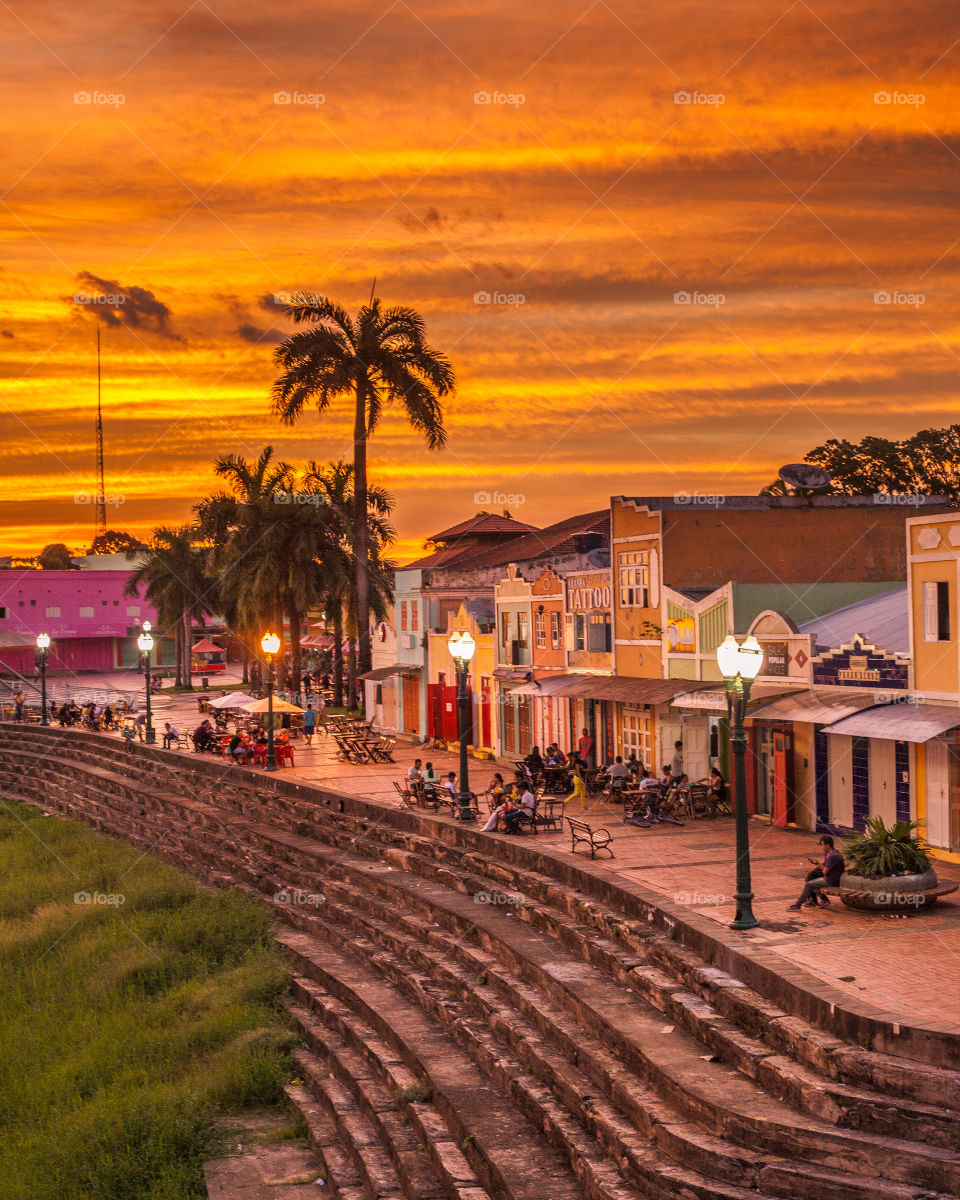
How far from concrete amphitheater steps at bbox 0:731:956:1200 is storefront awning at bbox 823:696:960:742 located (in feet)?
18.8

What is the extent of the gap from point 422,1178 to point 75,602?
88440 mm

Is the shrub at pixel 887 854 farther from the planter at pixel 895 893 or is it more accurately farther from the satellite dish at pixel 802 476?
the satellite dish at pixel 802 476

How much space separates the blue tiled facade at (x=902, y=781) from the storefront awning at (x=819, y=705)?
36.0 inches

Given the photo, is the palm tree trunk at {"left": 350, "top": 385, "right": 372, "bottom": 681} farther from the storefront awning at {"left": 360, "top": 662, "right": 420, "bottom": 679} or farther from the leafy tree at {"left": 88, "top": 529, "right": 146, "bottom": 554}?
the leafy tree at {"left": 88, "top": 529, "right": 146, "bottom": 554}

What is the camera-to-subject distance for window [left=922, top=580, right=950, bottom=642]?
20.4m

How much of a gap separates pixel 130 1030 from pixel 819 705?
1310cm

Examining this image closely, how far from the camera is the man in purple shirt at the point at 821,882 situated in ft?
53.1

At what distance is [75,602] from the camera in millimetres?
95625

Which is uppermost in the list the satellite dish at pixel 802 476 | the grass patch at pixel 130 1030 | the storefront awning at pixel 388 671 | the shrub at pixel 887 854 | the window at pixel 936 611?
the satellite dish at pixel 802 476

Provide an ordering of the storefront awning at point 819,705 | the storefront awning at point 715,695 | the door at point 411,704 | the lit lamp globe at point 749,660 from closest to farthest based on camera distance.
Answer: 1. the lit lamp globe at point 749,660
2. the storefront awning at point 819,705
3. the storefront awning at point 715,695
4. the door at point 411,704

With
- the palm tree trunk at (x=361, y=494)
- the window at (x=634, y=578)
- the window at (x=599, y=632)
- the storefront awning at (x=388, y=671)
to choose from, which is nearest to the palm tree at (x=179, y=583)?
the storefront awning at (x=388, y=671)

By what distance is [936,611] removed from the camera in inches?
810

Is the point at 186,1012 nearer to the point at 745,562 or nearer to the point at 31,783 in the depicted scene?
the point at 745,562

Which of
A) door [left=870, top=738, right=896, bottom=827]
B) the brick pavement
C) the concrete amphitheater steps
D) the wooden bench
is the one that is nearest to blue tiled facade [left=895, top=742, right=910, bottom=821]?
door [left=870, top=738, right=896, bottom=827]
